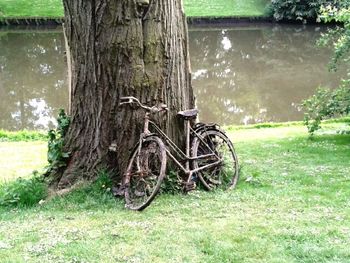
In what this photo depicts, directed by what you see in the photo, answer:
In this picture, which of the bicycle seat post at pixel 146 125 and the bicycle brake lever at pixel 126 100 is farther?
the bicycle seat post at pixel 146 125

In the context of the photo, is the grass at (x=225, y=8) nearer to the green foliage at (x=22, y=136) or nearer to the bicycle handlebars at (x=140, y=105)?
the green foliage at (x=22, y=136)

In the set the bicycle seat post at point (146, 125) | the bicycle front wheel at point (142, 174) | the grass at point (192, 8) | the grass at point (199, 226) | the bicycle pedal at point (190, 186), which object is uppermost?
the grass at point (192, 8)

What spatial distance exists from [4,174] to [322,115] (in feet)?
18.8

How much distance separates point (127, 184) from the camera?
5.47 meters

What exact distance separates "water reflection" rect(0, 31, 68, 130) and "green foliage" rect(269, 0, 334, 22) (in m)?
13.2

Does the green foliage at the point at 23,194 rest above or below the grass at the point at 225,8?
below

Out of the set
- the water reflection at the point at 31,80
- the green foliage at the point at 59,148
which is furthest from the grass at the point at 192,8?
the green foliage at the point at 59,148

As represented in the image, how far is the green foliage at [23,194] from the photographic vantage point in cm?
580

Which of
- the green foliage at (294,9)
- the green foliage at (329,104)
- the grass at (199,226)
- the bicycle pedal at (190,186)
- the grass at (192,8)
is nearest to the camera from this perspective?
the grass at (199,226)

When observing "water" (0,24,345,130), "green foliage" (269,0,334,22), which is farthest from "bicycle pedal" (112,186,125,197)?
"green foliage" (269,0,334,22)

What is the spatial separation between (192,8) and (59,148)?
2784cm

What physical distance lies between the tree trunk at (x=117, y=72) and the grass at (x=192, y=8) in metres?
25.1

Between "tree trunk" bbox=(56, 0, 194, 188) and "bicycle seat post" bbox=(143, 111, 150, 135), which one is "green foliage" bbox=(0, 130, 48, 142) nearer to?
"tree trunk" bbox=(56, 0, 194, 188)

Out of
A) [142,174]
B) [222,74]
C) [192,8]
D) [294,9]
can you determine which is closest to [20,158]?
[142,174]
